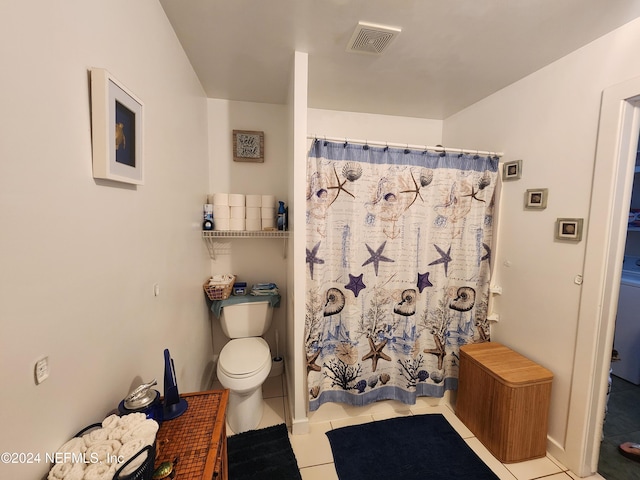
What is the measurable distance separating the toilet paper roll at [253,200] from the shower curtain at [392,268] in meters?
0.66

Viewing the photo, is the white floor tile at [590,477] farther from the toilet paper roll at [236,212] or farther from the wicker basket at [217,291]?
the toilet paper roll at [236,212]

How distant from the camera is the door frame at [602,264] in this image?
1.34 metres

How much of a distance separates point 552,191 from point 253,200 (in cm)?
206

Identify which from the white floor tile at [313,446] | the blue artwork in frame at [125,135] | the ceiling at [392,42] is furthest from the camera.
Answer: the white floor tile at [313,446]

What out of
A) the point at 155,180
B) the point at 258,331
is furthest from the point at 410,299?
the point at 155,180

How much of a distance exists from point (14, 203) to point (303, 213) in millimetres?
1224

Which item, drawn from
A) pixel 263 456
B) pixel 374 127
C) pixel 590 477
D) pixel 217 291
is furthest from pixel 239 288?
pixel 590 477

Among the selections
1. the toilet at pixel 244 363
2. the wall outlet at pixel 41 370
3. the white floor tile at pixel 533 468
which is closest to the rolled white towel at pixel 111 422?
the wall outlet at pixel 41 370

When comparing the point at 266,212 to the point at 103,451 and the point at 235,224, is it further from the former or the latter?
the point at 103,451

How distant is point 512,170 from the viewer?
185cm

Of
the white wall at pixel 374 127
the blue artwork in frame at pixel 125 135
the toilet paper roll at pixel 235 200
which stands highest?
the white wall at pixel 374 127

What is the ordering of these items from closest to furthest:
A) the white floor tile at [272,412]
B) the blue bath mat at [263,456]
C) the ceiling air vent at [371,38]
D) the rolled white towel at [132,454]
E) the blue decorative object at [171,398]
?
the rolled white towel at [132,454] → the blue decorative object at [171,398] → the ceiling air vent at [371,38] → the blue bath mat at [263,456] → the white floor tile at [272,412]

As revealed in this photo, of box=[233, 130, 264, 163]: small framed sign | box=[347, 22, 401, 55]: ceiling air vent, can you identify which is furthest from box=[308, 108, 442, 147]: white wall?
box=[347, 22, 401, 55]: ceiling air vent

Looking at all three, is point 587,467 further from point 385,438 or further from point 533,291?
point 385,438
